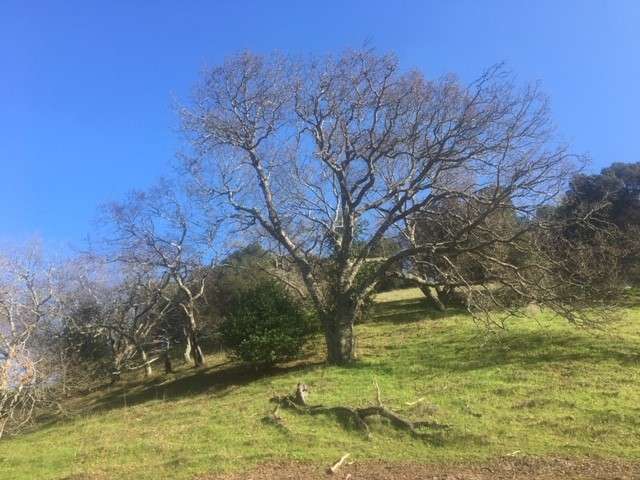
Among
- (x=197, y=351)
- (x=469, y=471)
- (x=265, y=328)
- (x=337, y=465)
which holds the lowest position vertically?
(x=469, y=471)

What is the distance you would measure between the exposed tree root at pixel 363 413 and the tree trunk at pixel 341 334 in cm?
450

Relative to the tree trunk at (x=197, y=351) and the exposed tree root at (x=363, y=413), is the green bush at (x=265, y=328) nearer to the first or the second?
the tree trunk at (x=197, y=351)

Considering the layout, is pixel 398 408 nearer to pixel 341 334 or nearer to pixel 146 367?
pixel 341 334

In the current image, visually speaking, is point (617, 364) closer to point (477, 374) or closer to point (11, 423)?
point (477, 374)

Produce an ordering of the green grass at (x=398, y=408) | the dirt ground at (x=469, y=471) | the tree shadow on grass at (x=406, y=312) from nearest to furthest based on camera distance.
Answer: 1. the dirt ground at (x=469, y=471)
2. the green grass at (x=398, y=408)
3. the tree shadow on grass at (x=406, y=312)

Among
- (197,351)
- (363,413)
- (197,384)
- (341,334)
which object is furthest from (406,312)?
(363,413)

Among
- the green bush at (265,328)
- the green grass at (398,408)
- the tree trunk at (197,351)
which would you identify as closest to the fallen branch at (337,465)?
the green grass at (398,408)

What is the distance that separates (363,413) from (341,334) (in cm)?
633

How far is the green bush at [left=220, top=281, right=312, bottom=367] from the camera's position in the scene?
16812 millimetres

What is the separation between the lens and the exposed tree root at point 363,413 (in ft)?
30.4

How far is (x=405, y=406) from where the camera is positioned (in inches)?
417

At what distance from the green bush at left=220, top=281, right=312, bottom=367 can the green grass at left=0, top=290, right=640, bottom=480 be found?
2.20 feet

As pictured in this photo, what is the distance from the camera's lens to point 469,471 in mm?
7477

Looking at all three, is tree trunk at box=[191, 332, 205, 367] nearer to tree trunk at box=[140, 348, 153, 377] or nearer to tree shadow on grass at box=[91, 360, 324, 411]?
tree shadow on grass at box=[91, 360, 324, 411]
